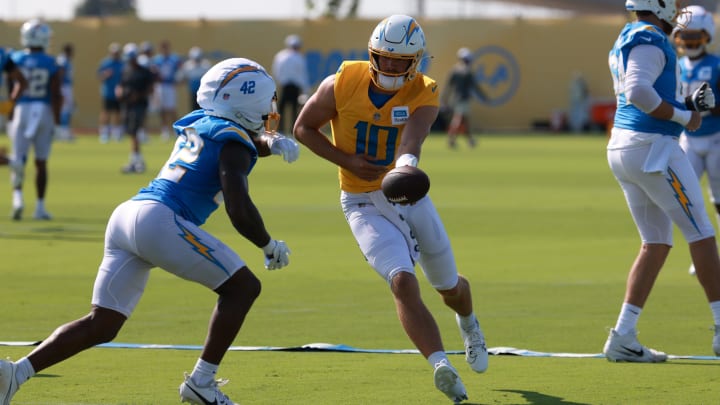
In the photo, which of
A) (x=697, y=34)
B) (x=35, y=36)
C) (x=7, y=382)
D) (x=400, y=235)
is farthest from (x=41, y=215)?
(x=7, y=382)

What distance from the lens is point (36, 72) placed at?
1694cm

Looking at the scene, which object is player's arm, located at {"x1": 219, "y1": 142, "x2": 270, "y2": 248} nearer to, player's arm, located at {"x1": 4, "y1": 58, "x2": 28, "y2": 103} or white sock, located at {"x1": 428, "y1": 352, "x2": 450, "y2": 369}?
white sock, located at {"x1": 428, "y1": 352, "x2": 450, "y2": 369}

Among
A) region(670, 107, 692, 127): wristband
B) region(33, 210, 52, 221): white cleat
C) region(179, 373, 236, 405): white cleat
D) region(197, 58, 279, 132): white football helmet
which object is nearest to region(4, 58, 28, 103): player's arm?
region(33, 210, 52, 221): white cleat

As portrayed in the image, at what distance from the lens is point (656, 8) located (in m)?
8.27

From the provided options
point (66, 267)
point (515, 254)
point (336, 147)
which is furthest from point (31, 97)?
point (336, 147)

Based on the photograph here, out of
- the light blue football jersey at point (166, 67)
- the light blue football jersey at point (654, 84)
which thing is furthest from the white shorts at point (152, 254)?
the light blue football jersey at point (166, 67)

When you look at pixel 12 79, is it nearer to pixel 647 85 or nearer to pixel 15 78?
pixel 15 78

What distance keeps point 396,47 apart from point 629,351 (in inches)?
95.6

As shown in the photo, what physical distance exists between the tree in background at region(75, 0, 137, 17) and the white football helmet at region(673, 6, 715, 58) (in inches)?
2024

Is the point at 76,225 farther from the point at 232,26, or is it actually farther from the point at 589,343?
the point at 232,26

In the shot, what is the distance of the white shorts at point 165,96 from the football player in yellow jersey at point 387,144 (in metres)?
31.9

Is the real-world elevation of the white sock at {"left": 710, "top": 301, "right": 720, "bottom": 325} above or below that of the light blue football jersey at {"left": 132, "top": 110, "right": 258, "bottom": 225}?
below

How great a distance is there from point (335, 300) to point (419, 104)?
3.36m

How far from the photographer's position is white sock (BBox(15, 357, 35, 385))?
643 centimetres
